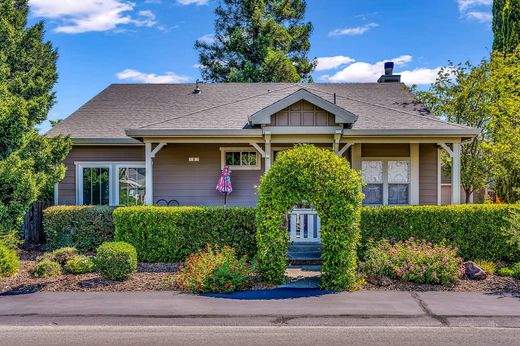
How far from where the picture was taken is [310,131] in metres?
10.4

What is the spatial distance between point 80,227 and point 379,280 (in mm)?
7574

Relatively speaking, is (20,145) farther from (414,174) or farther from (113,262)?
(414,174)

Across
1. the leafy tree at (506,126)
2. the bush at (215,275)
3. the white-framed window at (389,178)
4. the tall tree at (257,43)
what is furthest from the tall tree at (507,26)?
the bush at (215,275)

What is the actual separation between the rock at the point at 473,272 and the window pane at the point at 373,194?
4145mm

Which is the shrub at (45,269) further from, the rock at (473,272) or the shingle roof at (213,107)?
the rock at (473,272)

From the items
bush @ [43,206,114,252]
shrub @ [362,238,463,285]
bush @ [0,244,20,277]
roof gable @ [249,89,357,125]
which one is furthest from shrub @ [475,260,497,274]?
bush @ [0,244,20,277]

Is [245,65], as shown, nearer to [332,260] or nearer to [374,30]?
[374,30]

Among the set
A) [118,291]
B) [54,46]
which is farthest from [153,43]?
[118,291]

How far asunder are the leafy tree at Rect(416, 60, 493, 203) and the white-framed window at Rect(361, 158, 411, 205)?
2333 mm

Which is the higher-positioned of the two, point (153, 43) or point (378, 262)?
point (153, 43)

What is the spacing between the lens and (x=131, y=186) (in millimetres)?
12703

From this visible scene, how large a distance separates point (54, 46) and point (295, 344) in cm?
1845

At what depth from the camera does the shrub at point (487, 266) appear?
330 inches

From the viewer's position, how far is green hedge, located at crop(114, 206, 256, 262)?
9141 millimetres
